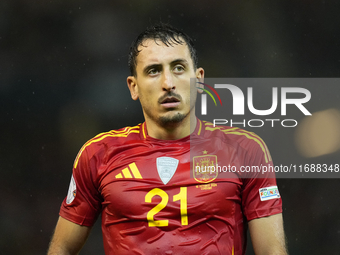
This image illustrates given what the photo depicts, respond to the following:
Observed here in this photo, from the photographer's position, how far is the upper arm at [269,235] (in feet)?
6.66

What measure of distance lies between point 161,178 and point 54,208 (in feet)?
5.58

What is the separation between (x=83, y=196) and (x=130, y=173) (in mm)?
310

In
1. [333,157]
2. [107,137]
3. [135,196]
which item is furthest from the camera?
[333,157]

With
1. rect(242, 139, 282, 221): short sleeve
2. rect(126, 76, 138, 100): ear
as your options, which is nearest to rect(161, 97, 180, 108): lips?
rect(126, 76, 138, 100): ear

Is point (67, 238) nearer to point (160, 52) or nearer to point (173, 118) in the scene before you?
point (173, 118)

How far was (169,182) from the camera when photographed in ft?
7.03

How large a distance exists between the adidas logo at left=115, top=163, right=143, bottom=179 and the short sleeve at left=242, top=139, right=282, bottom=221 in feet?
1.85

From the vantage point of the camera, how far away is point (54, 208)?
3.51 metres

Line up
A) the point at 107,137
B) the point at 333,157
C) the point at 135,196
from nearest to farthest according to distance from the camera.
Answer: the point at 135,196, the point at 107,137, the point at 333,157

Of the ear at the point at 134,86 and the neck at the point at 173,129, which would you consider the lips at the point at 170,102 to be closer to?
the neck at the point at 173,129

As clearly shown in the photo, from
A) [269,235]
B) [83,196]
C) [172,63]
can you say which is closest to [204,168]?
[269,235]

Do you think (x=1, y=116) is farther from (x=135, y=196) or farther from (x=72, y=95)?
(x=135, y=196)

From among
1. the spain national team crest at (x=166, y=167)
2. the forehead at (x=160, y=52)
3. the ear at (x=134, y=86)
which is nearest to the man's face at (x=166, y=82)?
the forehead at (x=160, y=52)

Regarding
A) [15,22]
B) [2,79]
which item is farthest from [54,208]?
[15,22]
